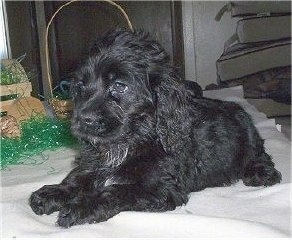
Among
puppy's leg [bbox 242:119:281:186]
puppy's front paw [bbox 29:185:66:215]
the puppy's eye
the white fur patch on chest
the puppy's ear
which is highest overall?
the puppy's eye

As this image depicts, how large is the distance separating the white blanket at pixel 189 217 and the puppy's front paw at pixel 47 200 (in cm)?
3

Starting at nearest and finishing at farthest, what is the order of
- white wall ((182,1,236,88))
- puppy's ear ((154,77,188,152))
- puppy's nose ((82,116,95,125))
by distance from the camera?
puppy's nose ((82,116,95,125))
puppy's ear ((154,77,188,152))
white wall ((182,1,236,88))

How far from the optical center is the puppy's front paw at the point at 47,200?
1.85 m

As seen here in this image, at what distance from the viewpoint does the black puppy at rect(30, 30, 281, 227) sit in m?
1.80

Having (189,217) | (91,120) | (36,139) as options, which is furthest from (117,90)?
(36,139)

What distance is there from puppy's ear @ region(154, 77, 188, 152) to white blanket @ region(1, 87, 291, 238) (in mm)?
288

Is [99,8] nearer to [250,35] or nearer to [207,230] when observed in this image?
[250,35]

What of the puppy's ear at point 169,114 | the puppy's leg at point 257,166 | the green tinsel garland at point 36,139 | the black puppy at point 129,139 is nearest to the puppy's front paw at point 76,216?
the black puppy at point 129,139

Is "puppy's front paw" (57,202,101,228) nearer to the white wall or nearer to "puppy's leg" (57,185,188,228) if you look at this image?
"puppy's leg" (57,185,188,228)

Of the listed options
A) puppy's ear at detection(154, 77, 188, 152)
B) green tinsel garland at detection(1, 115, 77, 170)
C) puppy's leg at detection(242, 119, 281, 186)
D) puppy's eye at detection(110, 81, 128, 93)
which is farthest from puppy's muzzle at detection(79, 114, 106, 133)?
green tinsel garland at detection(1, 115, 77, 170)


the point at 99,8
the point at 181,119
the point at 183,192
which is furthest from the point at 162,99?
the point at 99,8

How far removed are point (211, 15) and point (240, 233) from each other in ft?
15.6

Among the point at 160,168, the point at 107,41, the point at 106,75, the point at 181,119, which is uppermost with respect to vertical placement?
the point at 107,41

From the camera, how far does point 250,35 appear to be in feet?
16.3
